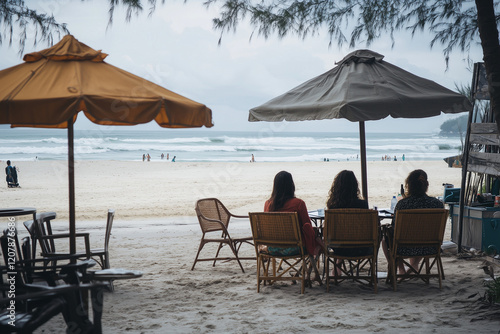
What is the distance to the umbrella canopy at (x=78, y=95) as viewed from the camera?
12.0 ft

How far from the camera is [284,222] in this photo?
Answer: 16.8ft

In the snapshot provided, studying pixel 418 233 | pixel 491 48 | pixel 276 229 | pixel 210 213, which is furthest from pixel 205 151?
pixel 491 48

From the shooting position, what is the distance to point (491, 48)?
3.46 meters

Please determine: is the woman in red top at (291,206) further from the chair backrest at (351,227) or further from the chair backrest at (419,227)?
the chair backrest at (419,227)

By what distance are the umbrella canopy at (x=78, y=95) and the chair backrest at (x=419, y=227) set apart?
202 centimetres

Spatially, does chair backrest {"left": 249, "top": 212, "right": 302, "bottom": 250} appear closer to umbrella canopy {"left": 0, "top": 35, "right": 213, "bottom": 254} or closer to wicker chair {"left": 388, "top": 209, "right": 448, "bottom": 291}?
wicker chair {"left": 388, "top": 209, "right": 448, "bottom": 291}

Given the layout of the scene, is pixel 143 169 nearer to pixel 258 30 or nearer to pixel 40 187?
pixel 40 187

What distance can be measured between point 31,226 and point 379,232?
3202 millimetres

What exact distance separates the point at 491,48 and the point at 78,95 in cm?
268

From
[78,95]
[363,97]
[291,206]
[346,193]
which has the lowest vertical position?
[291,206]

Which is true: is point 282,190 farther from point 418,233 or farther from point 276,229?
point 418,233

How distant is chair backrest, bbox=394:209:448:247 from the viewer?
16.7 feet

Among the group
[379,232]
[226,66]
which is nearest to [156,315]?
[379,232]

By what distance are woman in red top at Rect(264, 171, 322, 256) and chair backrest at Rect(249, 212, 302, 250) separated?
0.17 meters
